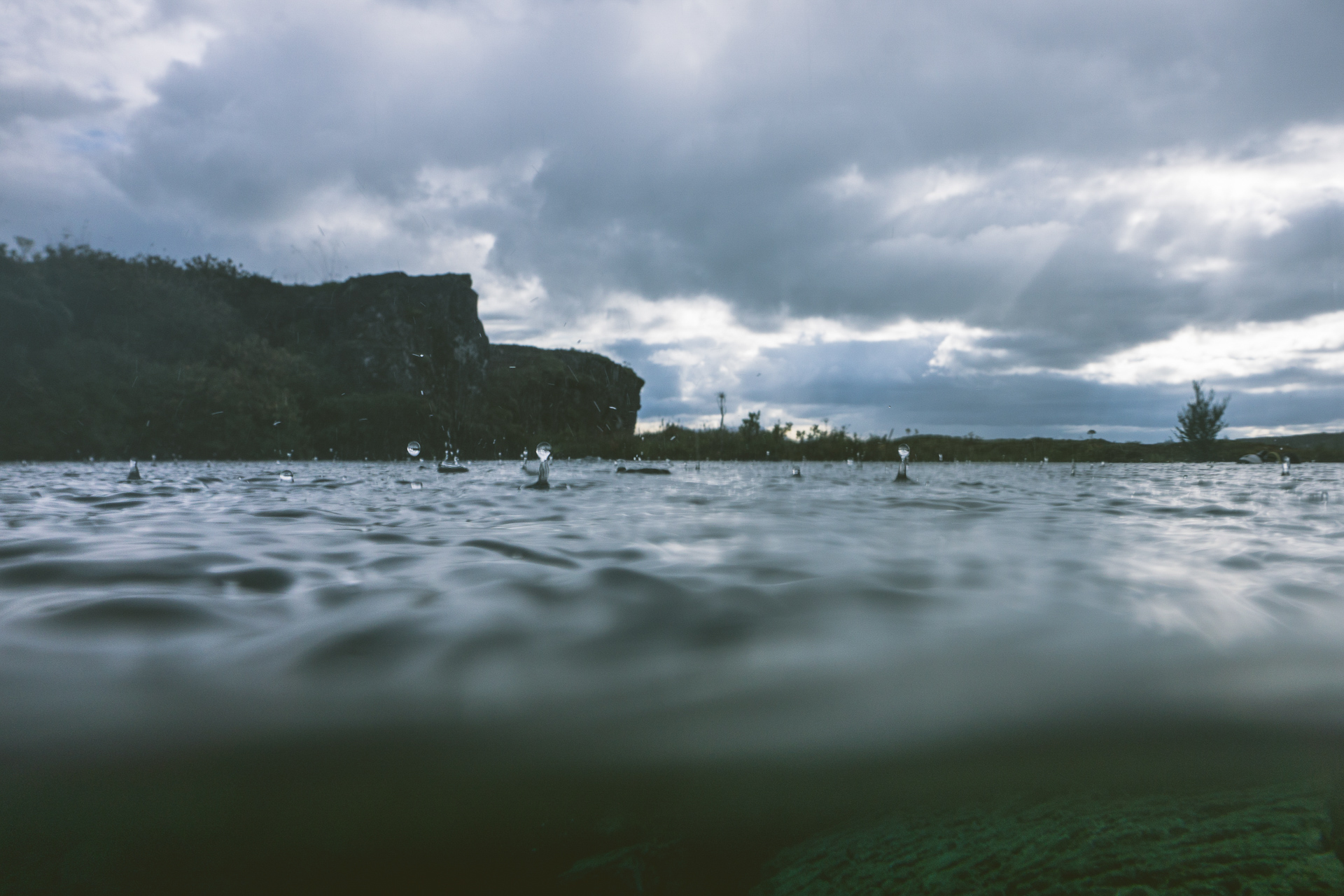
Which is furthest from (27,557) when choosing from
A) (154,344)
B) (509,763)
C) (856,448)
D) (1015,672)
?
(154,344)

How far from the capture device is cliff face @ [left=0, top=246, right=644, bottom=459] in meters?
34.1

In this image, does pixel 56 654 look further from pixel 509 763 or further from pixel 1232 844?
pixel 1232 844

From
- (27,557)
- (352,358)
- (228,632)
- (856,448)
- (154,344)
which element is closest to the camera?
(228,632)

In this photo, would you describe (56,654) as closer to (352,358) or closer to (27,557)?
(27,557)

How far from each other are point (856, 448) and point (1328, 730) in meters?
33.6

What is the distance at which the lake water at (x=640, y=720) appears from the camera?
0.94 metres

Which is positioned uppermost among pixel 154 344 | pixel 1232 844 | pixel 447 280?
pixel 447 280

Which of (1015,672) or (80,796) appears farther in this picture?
(1015,672)

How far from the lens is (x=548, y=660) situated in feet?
5.51

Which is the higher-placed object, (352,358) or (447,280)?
(447,280)

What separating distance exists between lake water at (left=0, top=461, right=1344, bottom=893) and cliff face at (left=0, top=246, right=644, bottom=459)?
40188 mm

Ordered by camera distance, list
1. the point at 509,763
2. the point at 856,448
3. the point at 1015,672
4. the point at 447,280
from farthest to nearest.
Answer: the point at 447,280 → the point at 856,448 → the point at 1015,672 → the point at 509,763

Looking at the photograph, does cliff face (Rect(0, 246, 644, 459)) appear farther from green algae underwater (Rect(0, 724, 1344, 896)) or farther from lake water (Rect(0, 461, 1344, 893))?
green algae underwater (Rect(0, 724, 1344, 896))

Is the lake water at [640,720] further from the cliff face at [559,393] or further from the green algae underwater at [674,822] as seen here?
the cliff face at [559,393]
